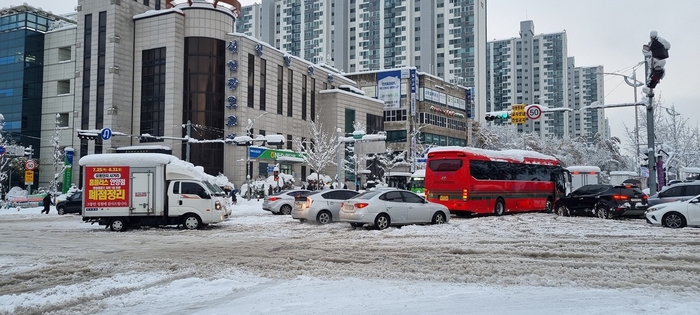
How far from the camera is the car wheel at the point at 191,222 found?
20141 mm

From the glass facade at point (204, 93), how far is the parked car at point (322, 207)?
3721 centimetres

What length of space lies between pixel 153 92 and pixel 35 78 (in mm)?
20135

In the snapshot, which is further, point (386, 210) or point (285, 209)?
point (285, 209)

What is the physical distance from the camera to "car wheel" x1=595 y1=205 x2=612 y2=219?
23.8m

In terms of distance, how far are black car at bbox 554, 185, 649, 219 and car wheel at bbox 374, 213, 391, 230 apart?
1087 cm

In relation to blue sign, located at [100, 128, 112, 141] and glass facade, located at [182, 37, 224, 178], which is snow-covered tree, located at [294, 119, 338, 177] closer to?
glass facade, located at [182, 37, 224, 178]

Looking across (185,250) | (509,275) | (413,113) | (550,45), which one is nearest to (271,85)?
(413,113)

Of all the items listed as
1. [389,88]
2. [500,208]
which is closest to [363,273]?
[500,208]

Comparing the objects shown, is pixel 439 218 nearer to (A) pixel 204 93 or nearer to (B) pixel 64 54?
(A) pixel 204 93

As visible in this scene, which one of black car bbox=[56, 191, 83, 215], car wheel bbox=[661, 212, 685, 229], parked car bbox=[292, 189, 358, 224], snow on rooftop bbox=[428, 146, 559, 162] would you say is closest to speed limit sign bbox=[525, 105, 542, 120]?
snow on rooftop bbox=[428, 146, 559, 162]

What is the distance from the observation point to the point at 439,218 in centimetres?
2025

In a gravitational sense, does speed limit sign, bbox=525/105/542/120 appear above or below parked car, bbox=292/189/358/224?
above

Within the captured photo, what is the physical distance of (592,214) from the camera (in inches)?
966

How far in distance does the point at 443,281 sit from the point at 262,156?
51490mm
